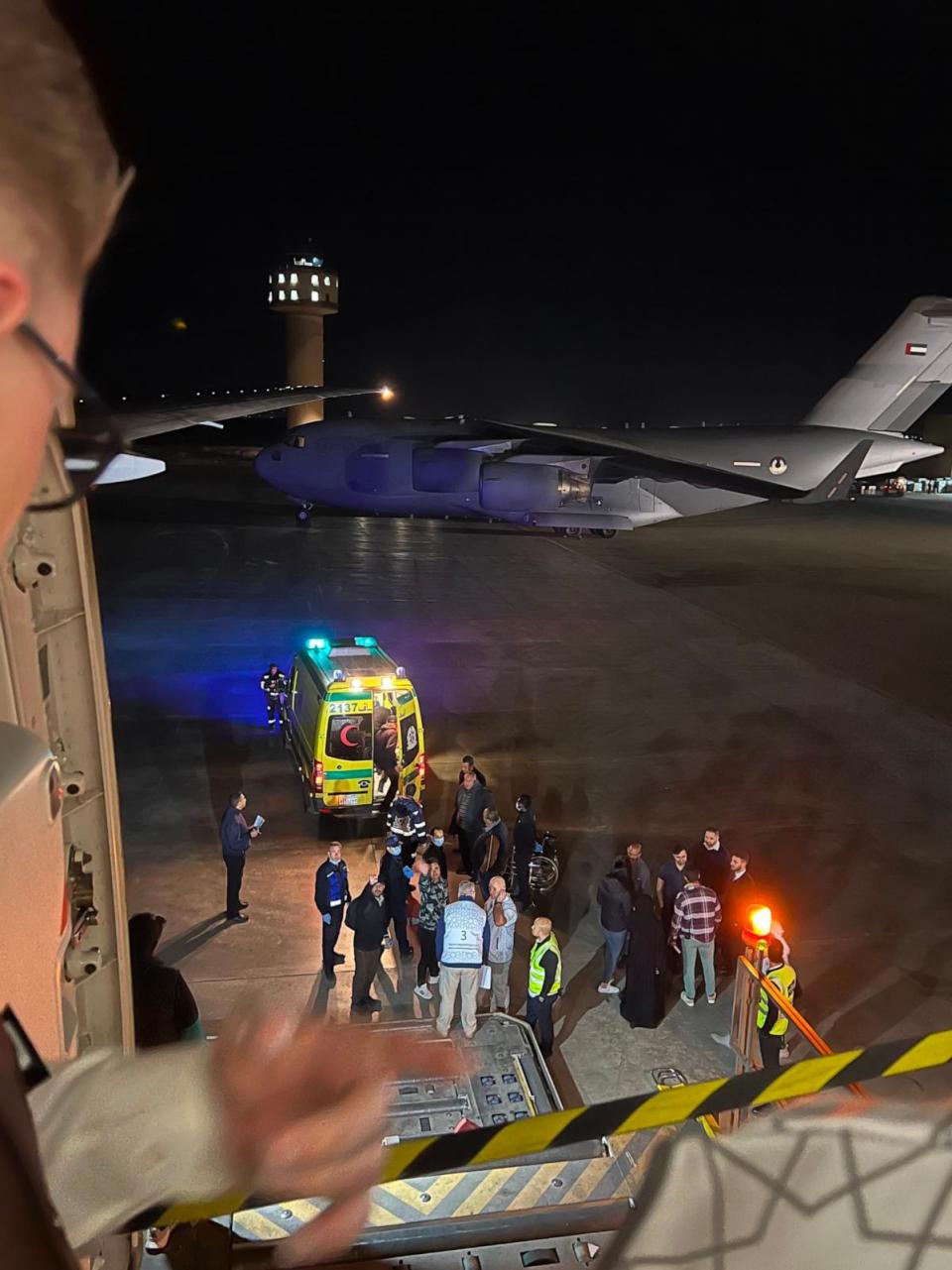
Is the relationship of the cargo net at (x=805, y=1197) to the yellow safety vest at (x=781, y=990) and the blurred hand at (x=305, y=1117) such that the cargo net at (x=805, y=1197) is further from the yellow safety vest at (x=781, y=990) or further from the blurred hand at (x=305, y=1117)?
the yellow safety vest at (x=781, y=990)

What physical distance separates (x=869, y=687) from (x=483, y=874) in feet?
38.3

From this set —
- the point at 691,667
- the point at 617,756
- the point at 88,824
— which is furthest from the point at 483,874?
the point at 691,667

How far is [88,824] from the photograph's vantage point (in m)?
2.88

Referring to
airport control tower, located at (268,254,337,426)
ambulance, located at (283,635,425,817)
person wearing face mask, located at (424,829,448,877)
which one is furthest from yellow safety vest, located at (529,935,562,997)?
airport control tower, located at (268,254,337,426)

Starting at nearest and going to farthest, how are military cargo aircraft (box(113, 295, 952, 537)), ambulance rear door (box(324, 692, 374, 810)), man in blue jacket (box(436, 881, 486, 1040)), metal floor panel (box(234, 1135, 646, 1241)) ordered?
metal floor panel (box(234, 1135, 646, 1241)), man in blue jacket (box(436, 881, 486, 1040)), ambulance rear door (box(324, 692, 374, 810)), military cargo aircraft (box(113, 295, 952, 537))

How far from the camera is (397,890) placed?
881 centimetres

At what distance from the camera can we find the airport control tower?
73.9 meters

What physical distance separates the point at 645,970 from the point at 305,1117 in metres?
7.11

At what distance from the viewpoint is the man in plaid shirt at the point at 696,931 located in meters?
8.41

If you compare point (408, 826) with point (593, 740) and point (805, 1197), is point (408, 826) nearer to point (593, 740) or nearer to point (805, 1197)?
point (593, 740)

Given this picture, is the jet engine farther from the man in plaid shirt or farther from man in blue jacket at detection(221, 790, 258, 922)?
the man in plaid shirt

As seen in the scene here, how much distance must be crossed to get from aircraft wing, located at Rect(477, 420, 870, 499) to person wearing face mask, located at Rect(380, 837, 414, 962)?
20.7m

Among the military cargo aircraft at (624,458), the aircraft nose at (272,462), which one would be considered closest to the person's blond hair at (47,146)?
the military cargo aircraft at (624,458)

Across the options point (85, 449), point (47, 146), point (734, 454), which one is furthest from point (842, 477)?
point (47, 146)
